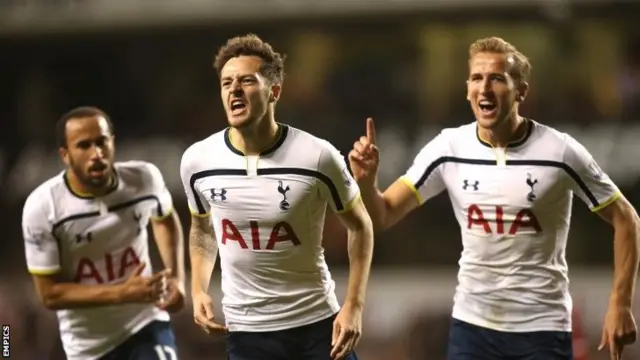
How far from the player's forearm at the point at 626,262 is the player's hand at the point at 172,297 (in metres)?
1.80

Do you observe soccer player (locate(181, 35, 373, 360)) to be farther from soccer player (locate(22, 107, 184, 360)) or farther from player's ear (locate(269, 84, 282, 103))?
soccer player (locate(22, 107, 184, 360))

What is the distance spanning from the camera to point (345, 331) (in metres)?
4.24

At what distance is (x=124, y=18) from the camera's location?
10.5m

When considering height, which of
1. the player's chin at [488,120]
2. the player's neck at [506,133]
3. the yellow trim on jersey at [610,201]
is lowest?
the yellow trim on jersey at [610,201]

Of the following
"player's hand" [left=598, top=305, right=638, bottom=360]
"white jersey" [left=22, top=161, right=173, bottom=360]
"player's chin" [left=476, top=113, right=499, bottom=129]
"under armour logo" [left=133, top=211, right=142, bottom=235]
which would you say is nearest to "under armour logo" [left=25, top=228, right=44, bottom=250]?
"white jersey" [left=22, top=161, right=173, bottom=360]

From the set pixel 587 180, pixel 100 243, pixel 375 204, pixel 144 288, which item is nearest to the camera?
pixel 587 180

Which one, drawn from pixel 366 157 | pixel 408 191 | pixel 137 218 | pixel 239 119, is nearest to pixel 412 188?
pixel 408 191

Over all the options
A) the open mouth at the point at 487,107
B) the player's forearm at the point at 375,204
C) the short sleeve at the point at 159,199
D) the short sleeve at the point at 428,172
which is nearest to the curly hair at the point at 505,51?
the open mouth at the point at 487,107

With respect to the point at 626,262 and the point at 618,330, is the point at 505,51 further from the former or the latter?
the point at 618,330

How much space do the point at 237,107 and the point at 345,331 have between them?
0.89 m

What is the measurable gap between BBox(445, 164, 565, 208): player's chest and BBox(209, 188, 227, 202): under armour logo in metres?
0.94

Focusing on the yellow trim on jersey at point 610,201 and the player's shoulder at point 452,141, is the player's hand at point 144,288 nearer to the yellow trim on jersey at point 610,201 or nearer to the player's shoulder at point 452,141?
the player's shoulder at point 452,141

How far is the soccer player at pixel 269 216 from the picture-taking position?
14.4 ft

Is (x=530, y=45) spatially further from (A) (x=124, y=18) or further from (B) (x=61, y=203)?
(B) (x=61, y=203)
